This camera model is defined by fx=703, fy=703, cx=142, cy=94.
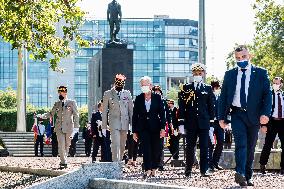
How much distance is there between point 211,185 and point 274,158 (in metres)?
5.60

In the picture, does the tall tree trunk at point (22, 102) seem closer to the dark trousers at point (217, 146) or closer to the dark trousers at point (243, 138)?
the dark trousers at point (217, 146)

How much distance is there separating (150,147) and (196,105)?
1.18 m

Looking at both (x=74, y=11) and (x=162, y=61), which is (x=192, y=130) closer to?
(x=74, y=11)

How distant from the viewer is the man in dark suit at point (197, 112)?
12.1 m

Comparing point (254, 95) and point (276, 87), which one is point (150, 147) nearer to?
point (276, 87)

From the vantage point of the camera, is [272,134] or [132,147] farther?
[132,147]

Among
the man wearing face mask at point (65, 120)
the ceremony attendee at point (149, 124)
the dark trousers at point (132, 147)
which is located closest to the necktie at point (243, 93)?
the ceremony attendee at point (149, 124)

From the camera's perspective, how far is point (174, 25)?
643 feet

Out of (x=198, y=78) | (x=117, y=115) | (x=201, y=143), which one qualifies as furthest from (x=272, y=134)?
(x=117, y=115)

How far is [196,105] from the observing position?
12.2 meters

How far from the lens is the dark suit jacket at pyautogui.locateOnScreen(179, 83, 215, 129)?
1214cm

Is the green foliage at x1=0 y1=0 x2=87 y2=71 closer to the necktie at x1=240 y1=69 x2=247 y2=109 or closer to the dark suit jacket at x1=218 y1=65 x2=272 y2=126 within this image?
the dark suit jacket at x1=218 y1=65 x2=272 y2=126

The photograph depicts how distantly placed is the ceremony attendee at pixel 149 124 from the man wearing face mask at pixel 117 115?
50.5 inches

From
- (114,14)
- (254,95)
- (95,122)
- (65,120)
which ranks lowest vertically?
(95,122)
